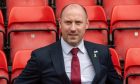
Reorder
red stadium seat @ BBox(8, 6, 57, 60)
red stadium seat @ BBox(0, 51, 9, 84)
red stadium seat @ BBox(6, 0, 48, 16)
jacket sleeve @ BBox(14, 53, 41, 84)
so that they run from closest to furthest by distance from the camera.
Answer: jacket sleeve @ BBox(14, 53, 41, 84), red stadium seat @ BBox(0, 51, 9, 84), red stadium seat @ BBox(8, 6, 57, 60), red stadium seat @ BBox(6, 0, 48, 16)

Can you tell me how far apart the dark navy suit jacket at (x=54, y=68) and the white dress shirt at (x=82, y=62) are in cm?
2

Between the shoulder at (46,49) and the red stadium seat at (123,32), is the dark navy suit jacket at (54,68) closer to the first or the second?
the shoulder at (46,49)

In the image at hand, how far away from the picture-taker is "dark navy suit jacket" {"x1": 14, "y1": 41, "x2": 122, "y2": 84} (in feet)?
5.51

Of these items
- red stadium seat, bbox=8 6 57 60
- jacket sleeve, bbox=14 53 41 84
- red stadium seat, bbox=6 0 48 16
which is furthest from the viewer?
red stadium seat, bbox=6 0 48 16

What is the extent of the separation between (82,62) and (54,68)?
0.14 m

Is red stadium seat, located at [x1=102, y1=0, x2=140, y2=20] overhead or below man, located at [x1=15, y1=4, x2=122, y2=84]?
overhead

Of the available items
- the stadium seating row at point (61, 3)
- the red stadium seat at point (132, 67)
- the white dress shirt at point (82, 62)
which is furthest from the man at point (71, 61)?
the stadium seating row at point (61, 3)

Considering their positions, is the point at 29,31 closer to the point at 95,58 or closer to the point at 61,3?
the point at 61,3

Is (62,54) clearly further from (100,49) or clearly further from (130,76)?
(130,76)

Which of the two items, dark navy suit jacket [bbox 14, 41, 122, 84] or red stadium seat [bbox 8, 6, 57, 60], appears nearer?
dark navy suit jacket [bbox 14, 41, 122, 84]

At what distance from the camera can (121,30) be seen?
234cm

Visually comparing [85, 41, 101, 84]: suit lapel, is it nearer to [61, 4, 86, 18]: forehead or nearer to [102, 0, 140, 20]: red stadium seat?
[61, 4, 86, 18]: forehead

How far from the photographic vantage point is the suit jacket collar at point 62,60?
1.68 m

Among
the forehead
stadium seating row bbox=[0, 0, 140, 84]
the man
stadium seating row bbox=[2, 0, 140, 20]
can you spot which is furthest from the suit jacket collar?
stadium seating row bbox=[2, 0, 140, 20]
